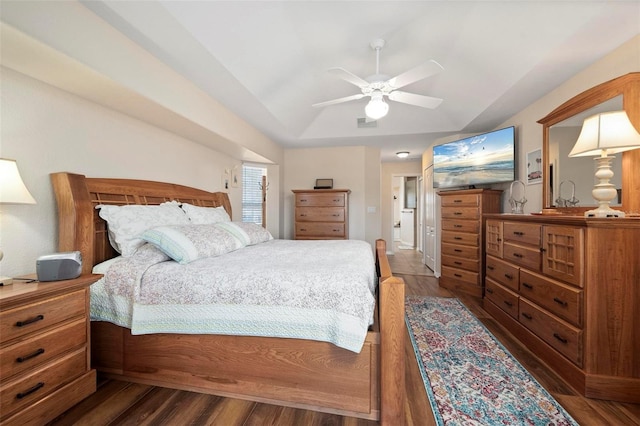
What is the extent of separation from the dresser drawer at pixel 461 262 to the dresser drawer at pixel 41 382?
3976mm

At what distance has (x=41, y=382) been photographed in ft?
4.31

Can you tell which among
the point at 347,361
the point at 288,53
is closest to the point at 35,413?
the point at 347,361

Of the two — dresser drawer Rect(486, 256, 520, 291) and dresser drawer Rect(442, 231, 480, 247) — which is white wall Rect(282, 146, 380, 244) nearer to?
dresser drawer Rect(442, 231, 480, 247)

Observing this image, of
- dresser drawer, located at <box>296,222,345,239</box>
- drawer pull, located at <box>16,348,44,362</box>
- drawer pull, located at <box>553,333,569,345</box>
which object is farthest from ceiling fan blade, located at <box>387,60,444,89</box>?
drawer pull, located at <box>16,348,44,362</box>

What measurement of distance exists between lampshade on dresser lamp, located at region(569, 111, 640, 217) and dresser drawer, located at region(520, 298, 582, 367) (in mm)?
773

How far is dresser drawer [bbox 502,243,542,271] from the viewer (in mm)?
2135

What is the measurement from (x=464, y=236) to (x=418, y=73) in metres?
2.52

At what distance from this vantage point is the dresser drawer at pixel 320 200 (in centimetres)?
447

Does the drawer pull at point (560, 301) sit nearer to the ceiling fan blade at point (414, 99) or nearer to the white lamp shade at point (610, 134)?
the white lamp shade at point (610, 134)

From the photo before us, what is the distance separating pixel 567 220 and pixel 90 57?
3.27 metres

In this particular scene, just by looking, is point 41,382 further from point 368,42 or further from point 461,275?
point 461,275

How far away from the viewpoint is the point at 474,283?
11.5 feet

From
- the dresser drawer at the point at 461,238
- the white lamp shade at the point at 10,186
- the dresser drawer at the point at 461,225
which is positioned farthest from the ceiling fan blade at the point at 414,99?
the white lamp shade at the point at 10,186

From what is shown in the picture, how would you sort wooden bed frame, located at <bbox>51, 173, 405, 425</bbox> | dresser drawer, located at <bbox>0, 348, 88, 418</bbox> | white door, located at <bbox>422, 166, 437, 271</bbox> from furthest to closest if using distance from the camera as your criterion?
white door, located at <bbox>422, 166, 437, 271</bbox>
wooden bed frame, located at <bbox>51, 173, 405, 425</bbox>
dresser drawer, located at <bbox>0, 348, 88, 418</bbox>
